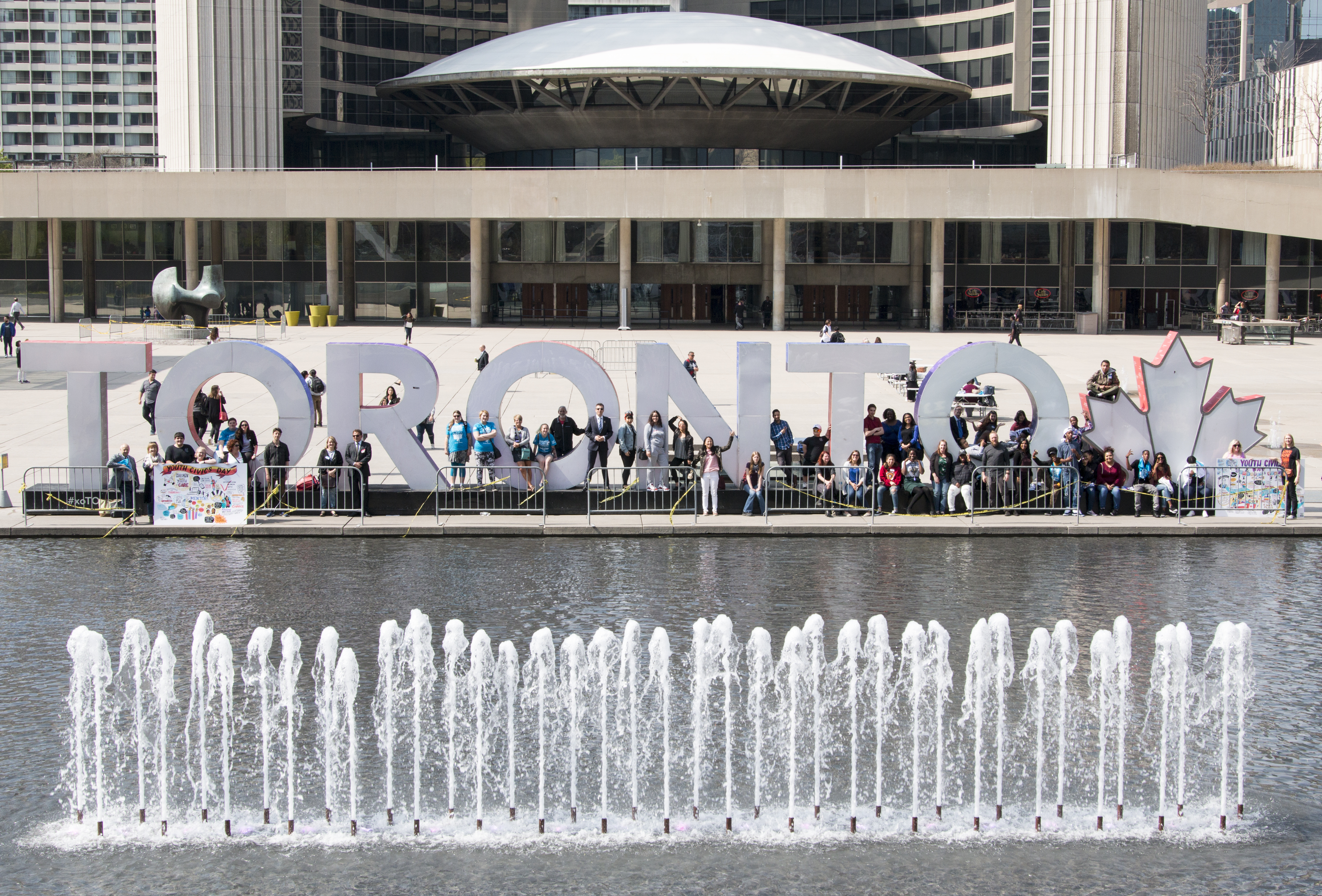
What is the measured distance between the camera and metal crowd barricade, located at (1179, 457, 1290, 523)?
25.6m

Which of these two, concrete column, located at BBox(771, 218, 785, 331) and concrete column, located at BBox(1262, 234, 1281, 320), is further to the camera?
concrete column, located at BBox(771, 218, 785, 331)

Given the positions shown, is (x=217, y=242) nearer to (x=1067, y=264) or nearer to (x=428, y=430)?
(x=1067, y=264)

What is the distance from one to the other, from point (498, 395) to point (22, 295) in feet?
196

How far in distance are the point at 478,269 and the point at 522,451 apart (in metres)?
45.8

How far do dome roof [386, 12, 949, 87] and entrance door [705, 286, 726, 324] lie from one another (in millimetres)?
11326

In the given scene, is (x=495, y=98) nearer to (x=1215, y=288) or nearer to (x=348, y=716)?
(x=1215, y=288)

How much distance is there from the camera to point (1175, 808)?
13.3 m

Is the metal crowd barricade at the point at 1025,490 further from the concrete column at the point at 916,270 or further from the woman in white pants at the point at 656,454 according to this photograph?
the concrete column at the point at 916,270

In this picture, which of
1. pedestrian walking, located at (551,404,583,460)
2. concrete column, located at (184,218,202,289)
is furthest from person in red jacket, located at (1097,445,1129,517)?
concrete column, located at (184,218,202,289)

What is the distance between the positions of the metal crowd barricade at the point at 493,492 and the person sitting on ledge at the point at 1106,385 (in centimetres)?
1048

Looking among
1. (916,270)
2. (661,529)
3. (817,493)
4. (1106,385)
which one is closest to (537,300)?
(916,270)

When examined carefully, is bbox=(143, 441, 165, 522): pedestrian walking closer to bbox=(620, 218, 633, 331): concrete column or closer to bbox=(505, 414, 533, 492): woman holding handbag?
bbox=(505, 414, 533, 492): woman holding handbag

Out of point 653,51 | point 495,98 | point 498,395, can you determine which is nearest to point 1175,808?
point 498,395

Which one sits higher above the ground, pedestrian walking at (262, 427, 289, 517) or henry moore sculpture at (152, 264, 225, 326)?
henry moore sculpture at (152, 264, 225, 326)
